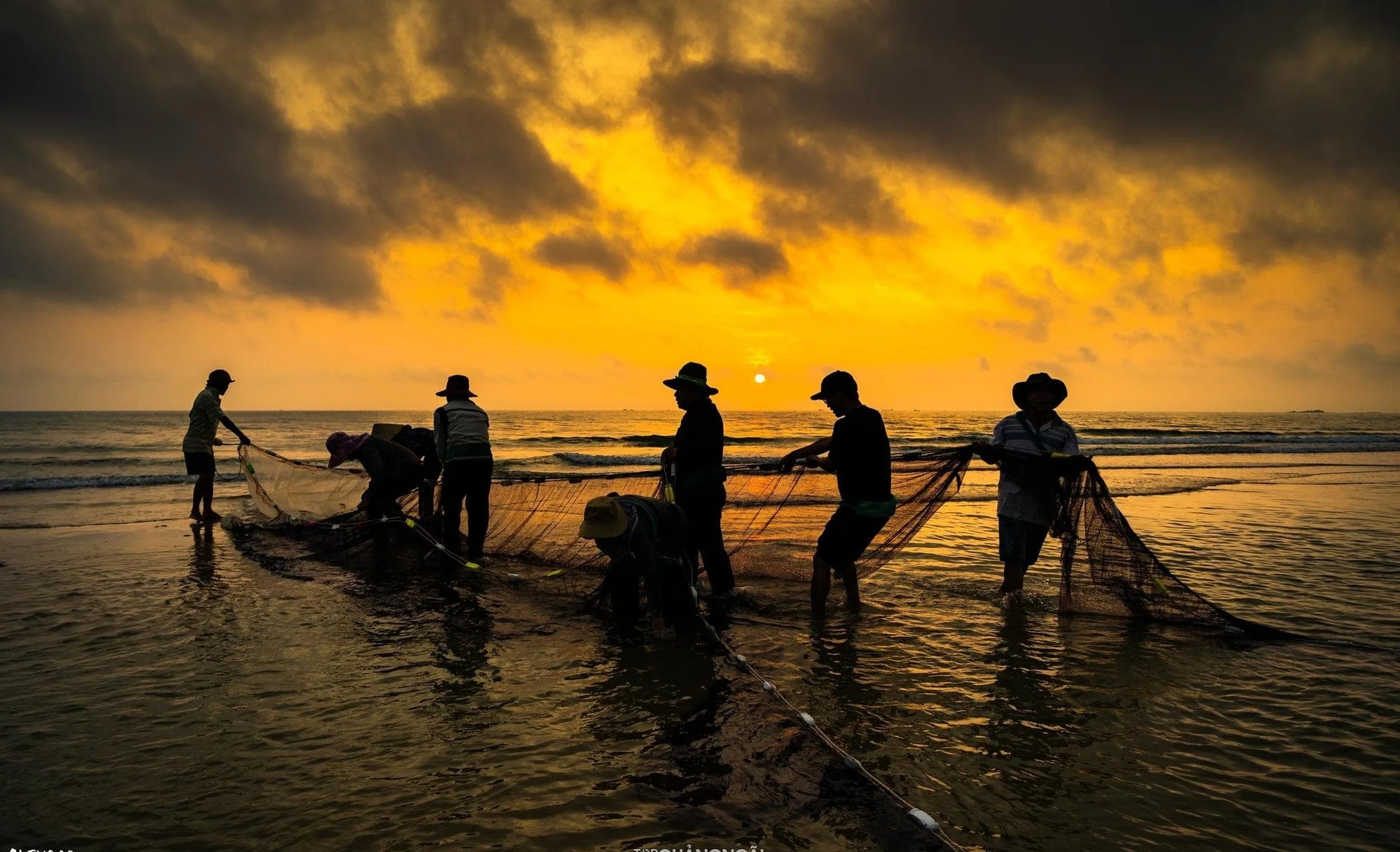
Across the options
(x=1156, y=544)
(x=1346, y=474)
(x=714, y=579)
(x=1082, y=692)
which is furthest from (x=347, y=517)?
(x=1346, y=474)

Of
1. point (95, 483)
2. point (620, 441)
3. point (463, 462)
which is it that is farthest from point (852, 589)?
point (620, 441)

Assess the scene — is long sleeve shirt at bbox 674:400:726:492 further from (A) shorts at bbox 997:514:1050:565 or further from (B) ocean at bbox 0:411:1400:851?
(A) shorts at bbox 997:514:1050:565

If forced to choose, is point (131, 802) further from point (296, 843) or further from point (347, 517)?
point (347, 517)

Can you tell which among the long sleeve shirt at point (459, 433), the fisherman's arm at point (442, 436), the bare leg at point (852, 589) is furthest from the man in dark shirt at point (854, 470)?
the fisherman's arm at point (442, 436)

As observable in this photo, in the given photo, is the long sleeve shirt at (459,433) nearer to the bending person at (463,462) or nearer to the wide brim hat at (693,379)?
the bending person at (463,462)

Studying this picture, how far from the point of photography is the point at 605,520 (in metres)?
5.21

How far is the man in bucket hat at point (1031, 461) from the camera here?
6105mm

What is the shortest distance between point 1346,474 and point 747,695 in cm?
2549

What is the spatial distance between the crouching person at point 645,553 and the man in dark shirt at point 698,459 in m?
0.47

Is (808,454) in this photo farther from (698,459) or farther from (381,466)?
(381,466)

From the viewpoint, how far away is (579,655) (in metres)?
5.28

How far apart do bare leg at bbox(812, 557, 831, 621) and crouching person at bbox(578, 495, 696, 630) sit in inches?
44.1

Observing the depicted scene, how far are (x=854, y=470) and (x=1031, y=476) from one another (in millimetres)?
1594

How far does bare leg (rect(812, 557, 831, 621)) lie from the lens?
6137 millimetres
